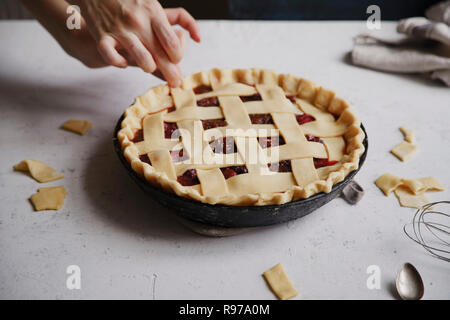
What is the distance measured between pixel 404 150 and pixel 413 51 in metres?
0.66

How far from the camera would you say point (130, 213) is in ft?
4.07

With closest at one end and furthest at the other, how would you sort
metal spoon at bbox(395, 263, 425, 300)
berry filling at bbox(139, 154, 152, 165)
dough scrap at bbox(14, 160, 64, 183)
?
metal spoon at bbox(395, 263, 425, 300) < berry filling at bbox(139, 154, 152, 165) < dough scrap at bbox(14, 160, 64, 183)

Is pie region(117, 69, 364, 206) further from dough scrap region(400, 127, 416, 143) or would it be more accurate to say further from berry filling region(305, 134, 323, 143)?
dough scrap region(400, 127, 416, 143)

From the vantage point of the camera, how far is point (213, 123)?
1.37 metres

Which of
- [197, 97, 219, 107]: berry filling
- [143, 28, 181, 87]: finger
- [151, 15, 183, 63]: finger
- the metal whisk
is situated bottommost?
the metal whisk

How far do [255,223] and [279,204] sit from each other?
0.09 m

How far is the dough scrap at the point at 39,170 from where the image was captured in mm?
1340

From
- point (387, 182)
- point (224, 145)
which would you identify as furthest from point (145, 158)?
point (387, 182)

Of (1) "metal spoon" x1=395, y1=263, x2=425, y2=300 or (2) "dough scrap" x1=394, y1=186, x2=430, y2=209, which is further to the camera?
(2) "dough scrap" x1=394, y1=186, x2=430, y2=209

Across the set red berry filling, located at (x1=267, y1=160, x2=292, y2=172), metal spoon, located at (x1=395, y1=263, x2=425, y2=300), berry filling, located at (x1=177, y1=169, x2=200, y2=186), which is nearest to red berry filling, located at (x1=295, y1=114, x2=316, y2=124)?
red berry filling, located at (x1=267, y1=160, x2=292, y2=172)

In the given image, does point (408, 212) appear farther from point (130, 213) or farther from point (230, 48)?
point (230, 48)

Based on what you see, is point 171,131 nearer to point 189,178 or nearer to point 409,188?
point 189,178

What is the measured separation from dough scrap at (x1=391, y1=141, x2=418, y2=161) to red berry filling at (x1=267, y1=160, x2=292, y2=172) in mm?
489

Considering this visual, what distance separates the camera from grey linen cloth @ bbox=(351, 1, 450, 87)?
6.00 ft
